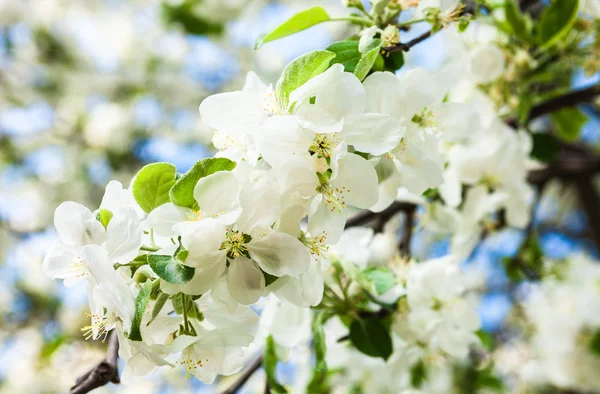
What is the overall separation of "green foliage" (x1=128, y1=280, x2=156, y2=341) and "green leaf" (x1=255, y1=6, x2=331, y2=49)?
14.8 inches

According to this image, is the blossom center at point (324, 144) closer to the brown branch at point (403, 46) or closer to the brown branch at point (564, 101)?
the brown branch at point (403, 46)

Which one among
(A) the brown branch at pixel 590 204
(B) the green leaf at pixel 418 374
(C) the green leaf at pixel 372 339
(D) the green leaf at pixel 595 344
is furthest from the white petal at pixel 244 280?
(A) the brown branch at pixel 590 204

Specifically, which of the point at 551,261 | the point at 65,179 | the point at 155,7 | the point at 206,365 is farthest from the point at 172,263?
the point at 155,7

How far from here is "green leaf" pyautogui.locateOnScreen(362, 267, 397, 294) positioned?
2.60 ft

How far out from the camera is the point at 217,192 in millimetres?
530

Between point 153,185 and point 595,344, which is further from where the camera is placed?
point 595,344

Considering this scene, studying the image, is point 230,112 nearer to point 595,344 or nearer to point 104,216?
point 104,216

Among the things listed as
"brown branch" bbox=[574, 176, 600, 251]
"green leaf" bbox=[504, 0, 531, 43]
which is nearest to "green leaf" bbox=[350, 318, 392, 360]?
"green leaf" bbox=[504, 0, 531, 43]

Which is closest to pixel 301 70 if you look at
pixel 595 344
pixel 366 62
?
pixel 366 62

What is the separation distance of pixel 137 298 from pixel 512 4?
903 millimetres

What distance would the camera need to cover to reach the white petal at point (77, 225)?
55cm

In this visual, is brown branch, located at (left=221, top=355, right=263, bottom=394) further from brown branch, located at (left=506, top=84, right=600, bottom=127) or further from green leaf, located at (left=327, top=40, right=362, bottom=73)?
brown branch, located at (left=506, top=84, right=600, bottom=127)

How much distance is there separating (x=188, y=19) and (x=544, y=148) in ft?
7.95

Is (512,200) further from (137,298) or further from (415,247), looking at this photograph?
(415,247)
